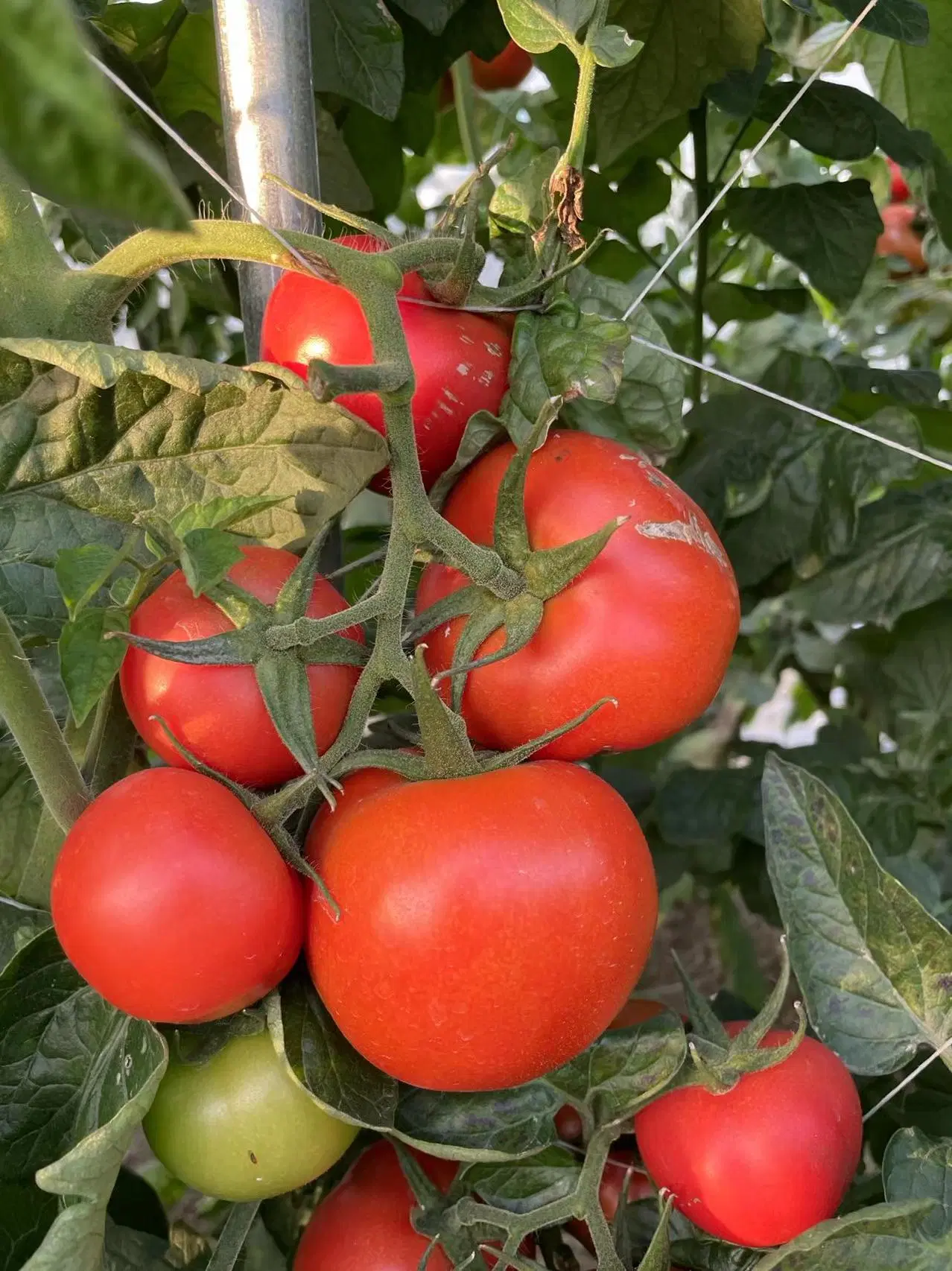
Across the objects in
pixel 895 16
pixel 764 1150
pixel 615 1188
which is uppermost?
pixel 895 16

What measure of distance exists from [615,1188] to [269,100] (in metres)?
0.53

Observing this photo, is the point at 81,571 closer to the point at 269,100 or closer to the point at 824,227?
the point at 269,100

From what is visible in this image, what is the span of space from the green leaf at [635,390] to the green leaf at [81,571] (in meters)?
0.24

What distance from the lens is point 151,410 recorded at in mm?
440

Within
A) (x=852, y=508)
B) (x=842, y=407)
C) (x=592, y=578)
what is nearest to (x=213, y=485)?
(x=592, y=578)

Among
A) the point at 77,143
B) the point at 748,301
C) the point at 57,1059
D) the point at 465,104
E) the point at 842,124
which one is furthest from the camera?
the point at 748,301

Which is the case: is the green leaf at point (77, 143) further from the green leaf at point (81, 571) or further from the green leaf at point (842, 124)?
the green leaf at point (842, 124)

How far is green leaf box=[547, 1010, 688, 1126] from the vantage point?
0.48 meters

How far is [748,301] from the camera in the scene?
3.21 ft

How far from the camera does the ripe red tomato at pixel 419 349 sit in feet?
1.44

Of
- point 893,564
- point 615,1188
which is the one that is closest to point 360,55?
point 893,564

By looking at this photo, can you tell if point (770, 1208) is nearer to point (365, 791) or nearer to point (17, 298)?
point (365, 791)

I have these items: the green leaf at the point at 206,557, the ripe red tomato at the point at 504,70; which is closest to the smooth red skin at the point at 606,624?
the green leaf at the point at 206,557

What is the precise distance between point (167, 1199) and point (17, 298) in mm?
842
